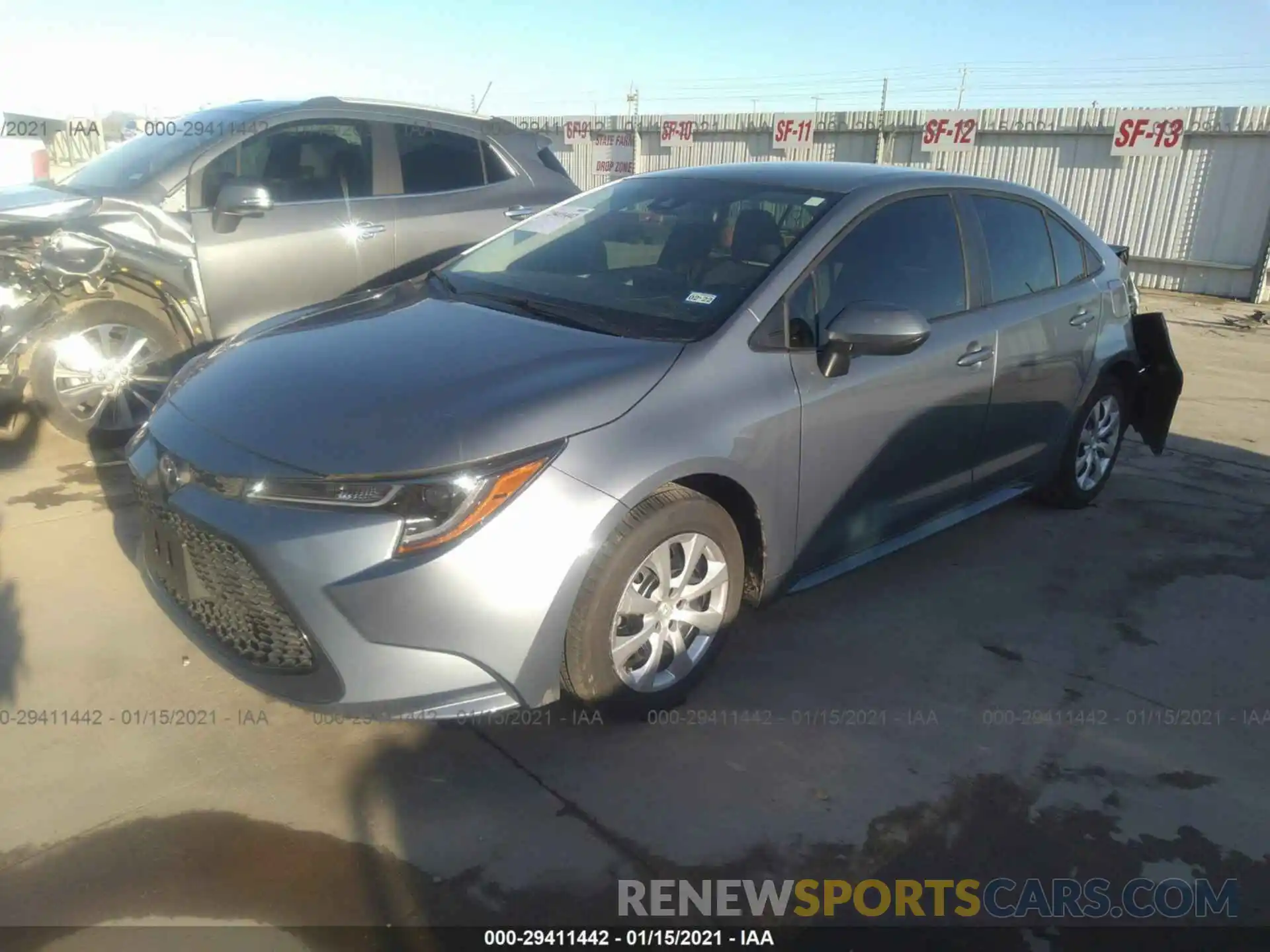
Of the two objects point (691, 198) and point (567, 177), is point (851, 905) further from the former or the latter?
point (567, 177)

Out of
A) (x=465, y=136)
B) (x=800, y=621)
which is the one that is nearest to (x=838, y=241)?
(x=800, y=621)

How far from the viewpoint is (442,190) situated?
6016 millimetres

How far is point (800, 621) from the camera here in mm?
3793

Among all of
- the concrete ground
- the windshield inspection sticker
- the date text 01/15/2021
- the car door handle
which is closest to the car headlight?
the concrete ground

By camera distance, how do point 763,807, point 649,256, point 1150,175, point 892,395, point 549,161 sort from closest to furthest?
point 763,807 → point 892,395 → point 649,256 → point 549,161 → point 1150,175

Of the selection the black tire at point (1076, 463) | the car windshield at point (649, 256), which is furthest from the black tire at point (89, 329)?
the black tire at point (1076, 463)

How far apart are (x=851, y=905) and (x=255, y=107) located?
5.25m

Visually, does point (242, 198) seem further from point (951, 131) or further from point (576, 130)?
point (576, 130)

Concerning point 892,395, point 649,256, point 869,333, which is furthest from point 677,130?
point 869,333

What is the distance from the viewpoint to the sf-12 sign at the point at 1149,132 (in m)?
13.1

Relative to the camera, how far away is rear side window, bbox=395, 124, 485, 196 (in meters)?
5.90

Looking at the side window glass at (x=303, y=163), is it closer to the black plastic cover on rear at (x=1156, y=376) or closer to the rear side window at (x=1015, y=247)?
the rear side window at (x=1015, y=247)

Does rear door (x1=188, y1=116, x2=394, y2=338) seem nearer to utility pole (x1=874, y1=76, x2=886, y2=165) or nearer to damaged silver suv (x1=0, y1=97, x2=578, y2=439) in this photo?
damaged silver suv (x1=0, y1=97, x2=578, y2=439)

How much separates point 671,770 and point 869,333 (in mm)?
1501
